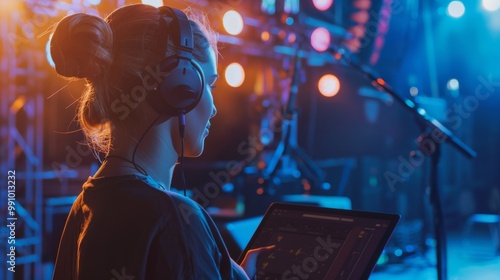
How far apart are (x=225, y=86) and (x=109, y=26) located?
3.79 m

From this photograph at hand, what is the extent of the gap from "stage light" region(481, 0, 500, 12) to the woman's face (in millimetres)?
5027

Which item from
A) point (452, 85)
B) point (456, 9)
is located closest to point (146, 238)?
point (452, 85)

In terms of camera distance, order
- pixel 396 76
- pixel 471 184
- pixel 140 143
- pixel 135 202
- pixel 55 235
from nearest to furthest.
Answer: pixel 135 202, pixel 140 143, pixel 55 235, pixel 396 76, pixel 471 184

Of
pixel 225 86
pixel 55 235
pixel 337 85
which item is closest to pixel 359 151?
pixel 337 85

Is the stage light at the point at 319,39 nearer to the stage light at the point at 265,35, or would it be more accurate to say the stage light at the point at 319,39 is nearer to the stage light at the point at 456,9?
the stage light at the point at 265,35

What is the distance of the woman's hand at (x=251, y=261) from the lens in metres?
1.03

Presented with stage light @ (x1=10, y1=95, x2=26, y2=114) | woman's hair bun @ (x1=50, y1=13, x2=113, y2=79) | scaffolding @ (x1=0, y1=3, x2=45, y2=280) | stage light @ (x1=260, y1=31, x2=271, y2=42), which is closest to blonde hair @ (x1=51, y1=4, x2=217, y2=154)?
woman's hair bun @ (x1=50, y1=13, x2=113, y2=79)

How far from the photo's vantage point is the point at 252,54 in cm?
481

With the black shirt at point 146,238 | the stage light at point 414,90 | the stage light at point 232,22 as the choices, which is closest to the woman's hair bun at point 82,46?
the black shirt at point 146,238

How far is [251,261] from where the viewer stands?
104 cm

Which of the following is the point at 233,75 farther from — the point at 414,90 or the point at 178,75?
the point at 178,75

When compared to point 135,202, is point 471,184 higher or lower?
lower

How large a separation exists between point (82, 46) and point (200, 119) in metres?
0.25

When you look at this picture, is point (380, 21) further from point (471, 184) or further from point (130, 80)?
point (130, 80)
